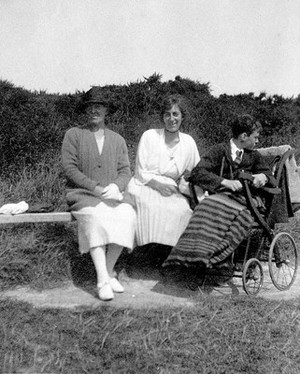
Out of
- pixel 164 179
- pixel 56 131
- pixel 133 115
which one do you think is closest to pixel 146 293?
pixel 164 179

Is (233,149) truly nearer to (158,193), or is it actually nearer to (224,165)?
(224,165)

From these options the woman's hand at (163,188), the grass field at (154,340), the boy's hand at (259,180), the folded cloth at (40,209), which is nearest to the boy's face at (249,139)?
the boy's hand at (259,180)

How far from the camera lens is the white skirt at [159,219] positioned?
5.16m

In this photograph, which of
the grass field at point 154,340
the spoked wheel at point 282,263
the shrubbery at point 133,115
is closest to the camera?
the grass field at point 154,340

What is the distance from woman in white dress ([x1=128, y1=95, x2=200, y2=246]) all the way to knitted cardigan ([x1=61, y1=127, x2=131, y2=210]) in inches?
10.0

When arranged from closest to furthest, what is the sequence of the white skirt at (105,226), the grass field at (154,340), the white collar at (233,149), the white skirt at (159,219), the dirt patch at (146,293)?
the grass field at (154,340) → the dirt patch at (146,293) → the white skirt at (105,226) → the white skirt at (159,219) → the white collar at (233,149)

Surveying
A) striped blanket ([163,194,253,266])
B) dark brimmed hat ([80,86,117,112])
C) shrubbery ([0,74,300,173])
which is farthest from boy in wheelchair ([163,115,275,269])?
shrubbery ([0,74,300,173])

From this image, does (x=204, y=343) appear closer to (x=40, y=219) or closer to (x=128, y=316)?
(x=128, y=316)

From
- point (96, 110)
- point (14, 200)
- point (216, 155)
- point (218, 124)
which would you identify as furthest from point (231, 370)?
point (218, 124)

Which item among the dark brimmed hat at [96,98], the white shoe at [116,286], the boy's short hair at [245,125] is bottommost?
the white shoe at [116,286]

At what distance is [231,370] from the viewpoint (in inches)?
138

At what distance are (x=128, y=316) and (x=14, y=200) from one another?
105 inches

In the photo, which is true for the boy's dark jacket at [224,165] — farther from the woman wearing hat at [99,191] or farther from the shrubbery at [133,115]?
the shrubbery at [133,115]

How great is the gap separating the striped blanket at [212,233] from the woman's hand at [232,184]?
3.5 inches
